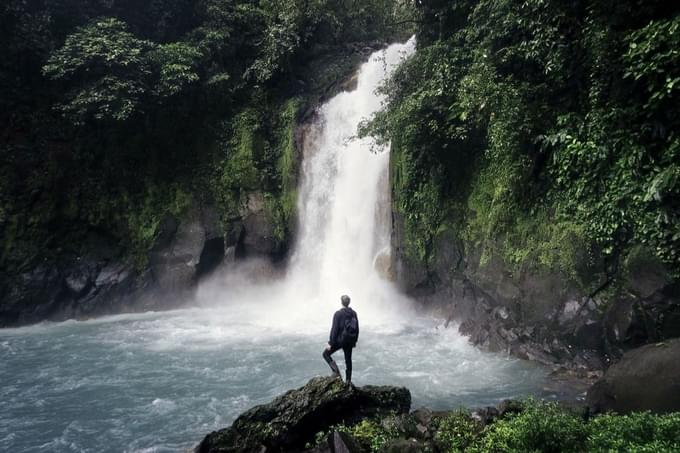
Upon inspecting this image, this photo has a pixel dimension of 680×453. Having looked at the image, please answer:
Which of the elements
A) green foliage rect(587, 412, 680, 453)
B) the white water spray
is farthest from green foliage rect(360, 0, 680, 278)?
green foliage rect(587, 412, 680, 453)

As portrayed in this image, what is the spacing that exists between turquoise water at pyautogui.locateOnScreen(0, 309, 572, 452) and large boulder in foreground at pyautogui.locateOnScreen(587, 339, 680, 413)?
1605mm

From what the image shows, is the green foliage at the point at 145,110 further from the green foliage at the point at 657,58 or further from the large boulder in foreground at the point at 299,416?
the large boulder in foreground at the point at 299,416

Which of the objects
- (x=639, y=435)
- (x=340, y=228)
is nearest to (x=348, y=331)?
(x=639, y=435)

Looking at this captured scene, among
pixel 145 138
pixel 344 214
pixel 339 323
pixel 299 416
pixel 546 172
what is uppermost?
pixel 145 138

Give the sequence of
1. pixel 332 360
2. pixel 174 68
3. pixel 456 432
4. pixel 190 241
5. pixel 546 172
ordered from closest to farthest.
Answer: pixel 456 432 < pixel 332 360 < pixel 546 172 < pixel 174 68 < pixel 190 241

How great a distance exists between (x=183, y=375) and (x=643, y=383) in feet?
29.9

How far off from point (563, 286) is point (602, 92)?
4.06 m

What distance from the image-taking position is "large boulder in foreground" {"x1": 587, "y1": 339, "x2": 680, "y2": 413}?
663 cm

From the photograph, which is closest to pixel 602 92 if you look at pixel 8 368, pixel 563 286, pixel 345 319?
pixel 563 286

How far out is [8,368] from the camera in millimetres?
11648

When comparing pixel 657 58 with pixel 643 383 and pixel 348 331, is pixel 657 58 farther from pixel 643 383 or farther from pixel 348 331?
pixel 348 331

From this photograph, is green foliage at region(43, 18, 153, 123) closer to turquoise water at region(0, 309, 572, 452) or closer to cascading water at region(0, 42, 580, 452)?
cascading water at region(0, 42, 580, 452)

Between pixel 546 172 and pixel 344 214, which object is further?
pixel 344 214

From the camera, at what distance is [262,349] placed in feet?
41.0
